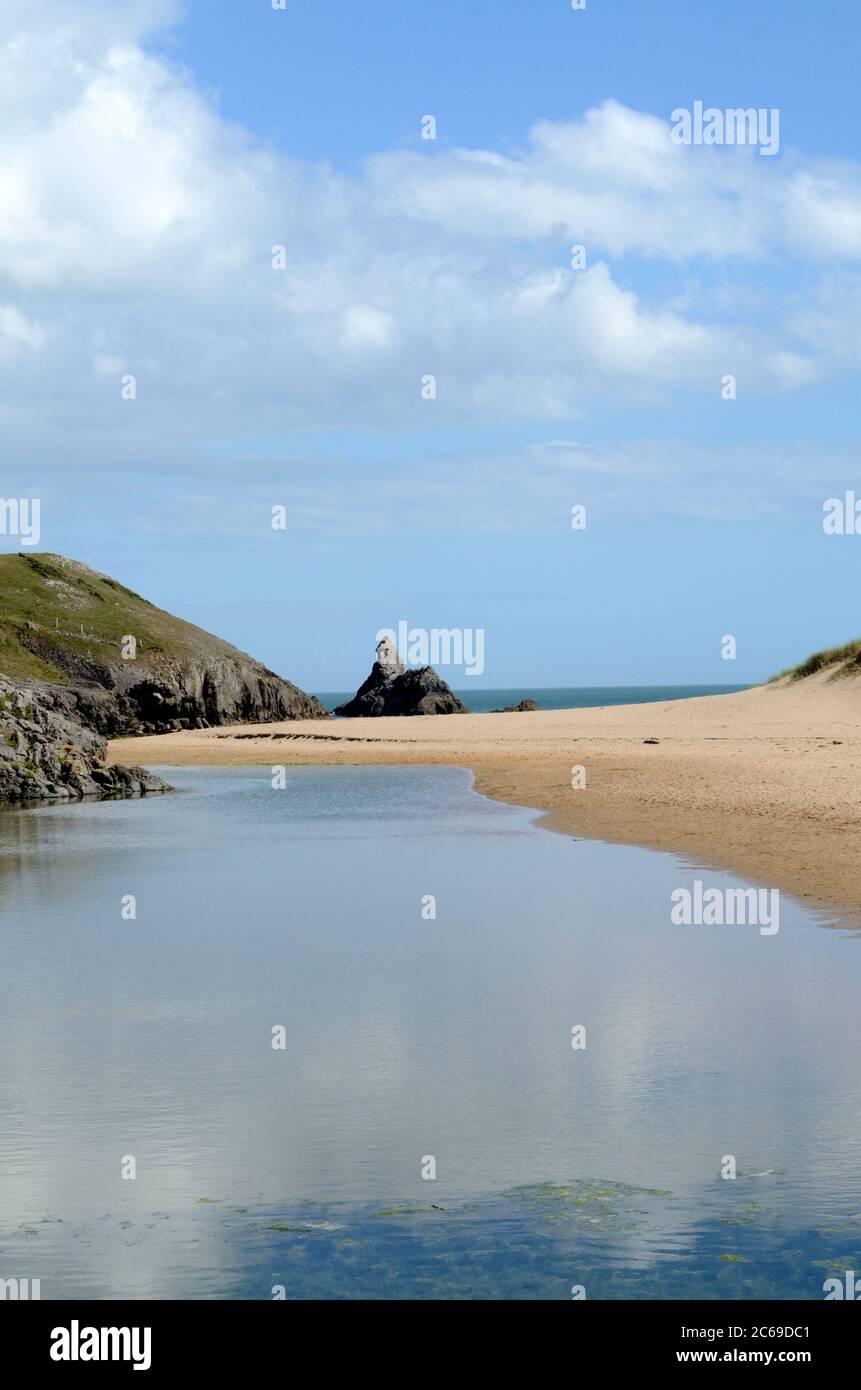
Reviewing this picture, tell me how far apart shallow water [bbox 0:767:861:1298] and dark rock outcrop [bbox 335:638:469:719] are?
3284 inches

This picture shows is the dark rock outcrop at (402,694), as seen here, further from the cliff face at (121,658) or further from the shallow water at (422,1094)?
the shallow water at (422,1094)

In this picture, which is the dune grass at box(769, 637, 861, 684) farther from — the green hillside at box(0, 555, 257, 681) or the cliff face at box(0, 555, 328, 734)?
the green hillside at box(0, 555, 257, 681)

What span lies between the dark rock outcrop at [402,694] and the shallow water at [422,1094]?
274 feet

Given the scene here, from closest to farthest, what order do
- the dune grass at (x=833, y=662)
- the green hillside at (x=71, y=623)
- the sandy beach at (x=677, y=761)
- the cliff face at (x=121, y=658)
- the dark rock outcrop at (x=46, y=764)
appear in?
the sandy beach at (x=677, y=761) < the dark rock outcrop at (x=46, y=764) < the dune grass at (x=833, y=662) < the cliff face at (x=121, y=658) < the green hillside at (x=71, y=623)

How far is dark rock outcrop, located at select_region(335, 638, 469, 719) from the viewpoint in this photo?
104062 millimetres

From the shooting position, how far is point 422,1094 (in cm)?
985

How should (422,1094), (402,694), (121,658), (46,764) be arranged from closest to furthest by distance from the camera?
(422,1094) → (46,764) → (121,658) → (402,694)

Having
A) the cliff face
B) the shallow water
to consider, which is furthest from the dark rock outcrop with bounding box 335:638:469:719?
the shallow water

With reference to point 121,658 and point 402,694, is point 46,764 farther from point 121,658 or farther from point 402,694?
point 402,694

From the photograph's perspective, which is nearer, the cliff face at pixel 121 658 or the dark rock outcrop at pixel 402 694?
the cliff face at pixel 121 658

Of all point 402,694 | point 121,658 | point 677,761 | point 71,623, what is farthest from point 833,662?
point 71,623

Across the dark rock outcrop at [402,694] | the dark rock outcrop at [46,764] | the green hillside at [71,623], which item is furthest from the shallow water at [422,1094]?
the green hillside at [71,623]

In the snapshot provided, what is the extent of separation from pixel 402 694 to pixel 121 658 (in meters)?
21.1

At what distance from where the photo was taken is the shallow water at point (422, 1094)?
711cm
